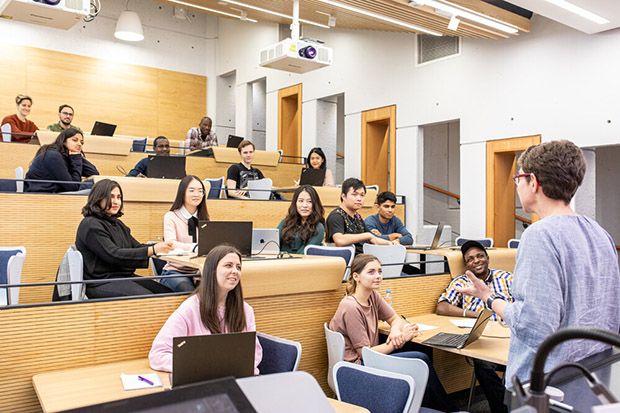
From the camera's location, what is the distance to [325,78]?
9547mm

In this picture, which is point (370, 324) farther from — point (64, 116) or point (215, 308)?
point (64, 116)

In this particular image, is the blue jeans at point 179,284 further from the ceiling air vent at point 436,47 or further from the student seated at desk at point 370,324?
the ceiling air vent at point 436,47

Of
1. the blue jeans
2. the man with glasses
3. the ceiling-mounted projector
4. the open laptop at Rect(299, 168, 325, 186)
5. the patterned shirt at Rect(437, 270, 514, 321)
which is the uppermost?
the ceiling-mounted projector

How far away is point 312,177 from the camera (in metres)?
6.44

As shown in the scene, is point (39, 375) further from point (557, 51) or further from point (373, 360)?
point (557, 51)

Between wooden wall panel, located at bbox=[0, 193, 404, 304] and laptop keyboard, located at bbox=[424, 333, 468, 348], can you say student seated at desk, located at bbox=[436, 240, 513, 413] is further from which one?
wooden wall panel, located at bbox=[0, 193, 404, 304]

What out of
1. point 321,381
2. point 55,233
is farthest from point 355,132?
point 321,381

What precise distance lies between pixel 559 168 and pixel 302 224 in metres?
2.80

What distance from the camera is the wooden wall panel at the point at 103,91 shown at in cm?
1012

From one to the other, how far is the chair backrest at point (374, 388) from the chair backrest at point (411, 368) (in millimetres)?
77

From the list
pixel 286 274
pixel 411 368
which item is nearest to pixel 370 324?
pixel 286 274

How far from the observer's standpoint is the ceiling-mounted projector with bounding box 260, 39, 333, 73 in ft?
21.8

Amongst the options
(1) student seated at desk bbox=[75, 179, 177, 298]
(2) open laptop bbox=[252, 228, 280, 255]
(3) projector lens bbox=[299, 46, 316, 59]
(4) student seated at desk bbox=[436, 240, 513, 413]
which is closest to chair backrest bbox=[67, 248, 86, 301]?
(1) student seated at desk bbox=[75, 179, 177, 298]

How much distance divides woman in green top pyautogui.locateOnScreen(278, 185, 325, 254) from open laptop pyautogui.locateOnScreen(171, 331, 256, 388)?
2094 millimetres
